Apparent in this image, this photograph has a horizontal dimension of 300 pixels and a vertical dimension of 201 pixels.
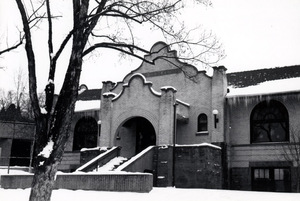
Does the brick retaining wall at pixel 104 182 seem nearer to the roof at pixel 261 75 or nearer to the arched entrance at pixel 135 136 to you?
the arched entrance at pixel 135 136

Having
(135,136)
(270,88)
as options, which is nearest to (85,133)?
(135,136)

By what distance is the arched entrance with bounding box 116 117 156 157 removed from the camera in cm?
2848

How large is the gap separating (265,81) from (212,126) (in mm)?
5015

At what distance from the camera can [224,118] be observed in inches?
1033

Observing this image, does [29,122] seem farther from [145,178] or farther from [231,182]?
[145,178]

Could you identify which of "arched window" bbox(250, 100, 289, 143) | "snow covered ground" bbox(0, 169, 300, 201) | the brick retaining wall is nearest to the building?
"arched window" bbox(250, 100, 289, 143)

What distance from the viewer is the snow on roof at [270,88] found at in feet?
80.7

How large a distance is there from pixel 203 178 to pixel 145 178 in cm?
747

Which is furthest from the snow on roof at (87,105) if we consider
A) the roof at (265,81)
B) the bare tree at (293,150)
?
the bare tree at (293,150)

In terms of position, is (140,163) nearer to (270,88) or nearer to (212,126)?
(212,126)

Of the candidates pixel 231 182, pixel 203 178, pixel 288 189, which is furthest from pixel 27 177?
pixel 288 189

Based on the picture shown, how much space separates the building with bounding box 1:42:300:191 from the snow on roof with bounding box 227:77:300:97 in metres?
0.06

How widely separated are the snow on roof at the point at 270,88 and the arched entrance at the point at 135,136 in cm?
626

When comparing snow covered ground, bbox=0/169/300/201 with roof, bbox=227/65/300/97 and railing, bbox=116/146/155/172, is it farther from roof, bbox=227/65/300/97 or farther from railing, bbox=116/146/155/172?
roof, bbox=227/65/300/97
